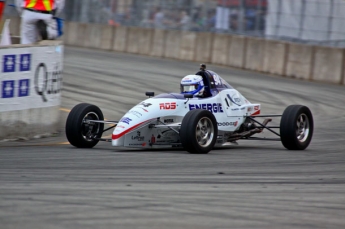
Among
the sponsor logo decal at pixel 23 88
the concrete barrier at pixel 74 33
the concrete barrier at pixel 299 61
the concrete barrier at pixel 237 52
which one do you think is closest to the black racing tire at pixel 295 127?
the sponsor logo decal at pixel 23 88

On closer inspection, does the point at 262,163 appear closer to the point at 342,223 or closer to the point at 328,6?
the point at 342,223

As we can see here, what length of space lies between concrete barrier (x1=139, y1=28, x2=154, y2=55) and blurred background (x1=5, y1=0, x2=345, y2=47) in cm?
82

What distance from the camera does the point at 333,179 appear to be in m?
9.18

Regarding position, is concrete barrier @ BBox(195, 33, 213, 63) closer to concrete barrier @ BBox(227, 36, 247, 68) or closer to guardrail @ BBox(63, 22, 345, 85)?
guardrail @ BBox(63, 22, 345, 85)

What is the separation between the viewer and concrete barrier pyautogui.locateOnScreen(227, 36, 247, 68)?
82.8ft

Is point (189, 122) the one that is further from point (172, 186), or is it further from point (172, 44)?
point (172, 44)

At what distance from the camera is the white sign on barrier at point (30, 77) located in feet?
39.3

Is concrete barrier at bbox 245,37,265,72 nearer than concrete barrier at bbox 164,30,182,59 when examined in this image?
Yes

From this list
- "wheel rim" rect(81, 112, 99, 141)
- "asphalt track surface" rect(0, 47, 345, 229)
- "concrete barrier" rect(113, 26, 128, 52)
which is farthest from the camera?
"concrete barrier" rect(113, 26, 128, 52)

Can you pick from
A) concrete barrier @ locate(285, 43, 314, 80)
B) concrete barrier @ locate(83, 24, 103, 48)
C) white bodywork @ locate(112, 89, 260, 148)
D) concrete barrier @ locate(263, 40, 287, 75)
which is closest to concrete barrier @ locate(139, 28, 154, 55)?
concrete barrier @ locate(83, 24, 103, 48)

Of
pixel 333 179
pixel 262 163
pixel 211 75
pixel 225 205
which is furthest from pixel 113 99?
pixel 225 205

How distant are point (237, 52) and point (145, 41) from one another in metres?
4.68

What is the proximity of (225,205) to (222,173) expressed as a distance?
6.89ft

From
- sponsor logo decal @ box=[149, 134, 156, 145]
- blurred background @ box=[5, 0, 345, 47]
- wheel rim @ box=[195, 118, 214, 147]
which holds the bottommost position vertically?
sponsor logo decal @ box=[149, 134, 156, 145]
